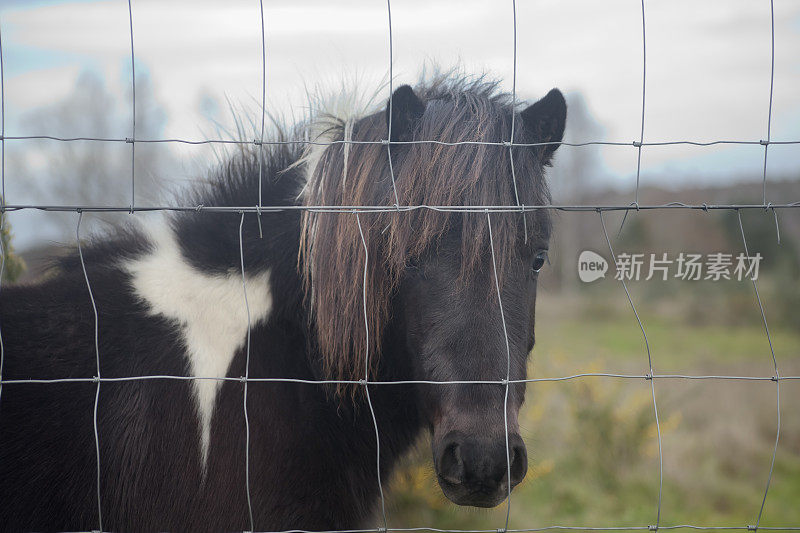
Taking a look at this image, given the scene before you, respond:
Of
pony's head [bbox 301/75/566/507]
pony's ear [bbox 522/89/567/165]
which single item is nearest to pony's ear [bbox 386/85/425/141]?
pony's head [bbox 301/75/566/507]

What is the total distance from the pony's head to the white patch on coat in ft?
0.82

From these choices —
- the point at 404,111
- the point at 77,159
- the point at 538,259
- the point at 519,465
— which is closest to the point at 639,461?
the point at 538,259

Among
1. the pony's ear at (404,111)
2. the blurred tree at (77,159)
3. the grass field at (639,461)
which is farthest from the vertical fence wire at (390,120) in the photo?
the blurred tree at (77,159)

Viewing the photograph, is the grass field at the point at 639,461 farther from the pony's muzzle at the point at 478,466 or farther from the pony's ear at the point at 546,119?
the pony's ear at the point at 546,119

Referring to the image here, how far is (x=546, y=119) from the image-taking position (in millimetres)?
2229

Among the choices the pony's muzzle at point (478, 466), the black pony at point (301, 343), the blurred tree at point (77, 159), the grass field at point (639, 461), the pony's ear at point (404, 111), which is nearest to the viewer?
the pony's muzzle at point (478, 466)

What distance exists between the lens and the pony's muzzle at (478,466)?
1.75m

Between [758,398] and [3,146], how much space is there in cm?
859

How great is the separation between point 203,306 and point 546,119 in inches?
54.0

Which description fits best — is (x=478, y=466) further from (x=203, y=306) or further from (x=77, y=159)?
(x=77, y=159)

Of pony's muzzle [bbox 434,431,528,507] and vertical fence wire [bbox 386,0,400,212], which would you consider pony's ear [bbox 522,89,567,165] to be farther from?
pony's muzzle [bbox 434,431,528,507]

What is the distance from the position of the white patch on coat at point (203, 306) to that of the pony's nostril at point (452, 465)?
0.78 metres

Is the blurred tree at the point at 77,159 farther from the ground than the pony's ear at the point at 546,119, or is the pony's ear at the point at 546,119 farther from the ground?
the blurred tree at the point at 77,159

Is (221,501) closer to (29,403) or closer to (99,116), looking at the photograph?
(29,403)
